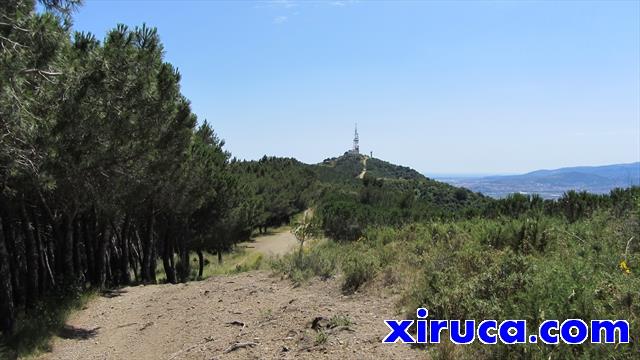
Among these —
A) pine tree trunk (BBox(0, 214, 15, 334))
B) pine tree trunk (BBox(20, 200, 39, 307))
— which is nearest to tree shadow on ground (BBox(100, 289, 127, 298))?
pine tree trunk (BBox(20, 200, 39, 307))

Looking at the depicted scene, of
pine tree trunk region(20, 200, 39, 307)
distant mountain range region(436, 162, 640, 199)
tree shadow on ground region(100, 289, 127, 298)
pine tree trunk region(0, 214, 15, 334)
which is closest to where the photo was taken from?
pine tree trunk region(0, 214, 15, 334)

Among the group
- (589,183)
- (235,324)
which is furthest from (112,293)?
(589,183)

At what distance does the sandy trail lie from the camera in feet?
20.1

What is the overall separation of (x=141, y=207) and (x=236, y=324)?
11.3 m

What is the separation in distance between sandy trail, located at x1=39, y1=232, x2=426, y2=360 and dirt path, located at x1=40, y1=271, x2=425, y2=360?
15 mm

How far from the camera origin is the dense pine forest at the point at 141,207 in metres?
5.94

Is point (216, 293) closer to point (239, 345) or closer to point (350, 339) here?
point (239, 345)

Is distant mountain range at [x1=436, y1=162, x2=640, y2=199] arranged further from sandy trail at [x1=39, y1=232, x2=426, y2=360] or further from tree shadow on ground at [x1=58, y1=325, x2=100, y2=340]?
tree shadow on ground at [x1=58, y1=325, x2=100, y2=340]

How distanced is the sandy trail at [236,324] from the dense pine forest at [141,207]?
0.74 meters

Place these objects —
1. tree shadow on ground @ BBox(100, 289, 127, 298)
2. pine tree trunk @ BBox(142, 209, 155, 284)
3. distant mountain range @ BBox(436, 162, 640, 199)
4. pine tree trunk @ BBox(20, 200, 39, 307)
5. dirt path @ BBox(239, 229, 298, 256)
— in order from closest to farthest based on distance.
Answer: distant mountain range @ BBox(436, 162, 640, 199), pine tree trunk @ BBox(20, 200, 39, 307), tree shadow on ground @ BBox(100, 289, 127, 298), pine tree trunk @ BBox(142, 209, 155, 284), dirt path @ BBox(239, 229, 298, 256)

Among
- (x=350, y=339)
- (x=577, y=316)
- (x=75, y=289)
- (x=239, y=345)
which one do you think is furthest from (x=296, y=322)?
(x=75, y=289)

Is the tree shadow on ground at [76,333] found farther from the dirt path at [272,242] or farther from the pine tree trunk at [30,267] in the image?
the dirt path at [272,242]

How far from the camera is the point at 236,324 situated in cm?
823

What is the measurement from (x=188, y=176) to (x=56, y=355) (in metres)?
10.2
